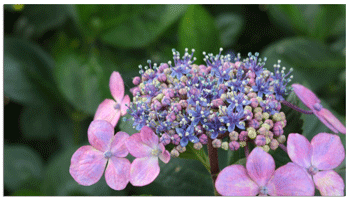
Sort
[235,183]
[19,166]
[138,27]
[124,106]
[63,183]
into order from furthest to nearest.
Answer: [138,27], [19,166], [63,183], [124,106], [235,183]

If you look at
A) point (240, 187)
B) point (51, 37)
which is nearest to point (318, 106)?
point (240, 187)

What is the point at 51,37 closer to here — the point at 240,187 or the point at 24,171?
the point at 24,171

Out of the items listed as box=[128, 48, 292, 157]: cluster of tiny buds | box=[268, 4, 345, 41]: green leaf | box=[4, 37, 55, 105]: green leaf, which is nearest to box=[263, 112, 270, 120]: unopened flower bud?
box=[128, 48, 292, 157]: cluster of tiny buds

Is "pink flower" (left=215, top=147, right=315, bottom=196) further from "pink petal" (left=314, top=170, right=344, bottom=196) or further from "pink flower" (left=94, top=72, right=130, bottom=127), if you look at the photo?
"pink flower" (left=94, top=72, right=130, bottom=127)

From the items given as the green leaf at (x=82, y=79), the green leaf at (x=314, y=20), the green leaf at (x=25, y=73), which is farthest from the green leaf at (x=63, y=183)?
the green leaf at (x=314, y=20)

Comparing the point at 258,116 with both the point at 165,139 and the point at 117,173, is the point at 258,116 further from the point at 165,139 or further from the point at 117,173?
the point at 117,173

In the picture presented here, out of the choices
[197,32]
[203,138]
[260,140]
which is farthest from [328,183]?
[197,32]
